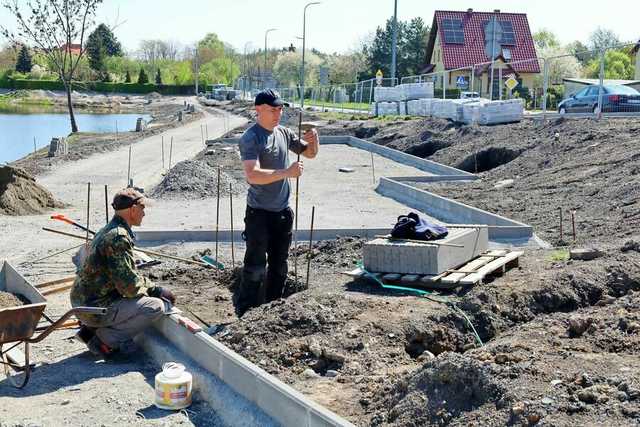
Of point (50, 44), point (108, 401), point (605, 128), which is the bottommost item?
point (108, 401)

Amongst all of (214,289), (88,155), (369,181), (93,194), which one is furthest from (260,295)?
(88,155)

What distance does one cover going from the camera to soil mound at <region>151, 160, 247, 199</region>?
1593 cm

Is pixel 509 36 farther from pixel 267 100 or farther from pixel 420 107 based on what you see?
pixel 267 100

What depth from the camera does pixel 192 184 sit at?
1617cm

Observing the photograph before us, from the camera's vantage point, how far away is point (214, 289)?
8938mm

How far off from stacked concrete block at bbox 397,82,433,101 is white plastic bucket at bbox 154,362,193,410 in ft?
107

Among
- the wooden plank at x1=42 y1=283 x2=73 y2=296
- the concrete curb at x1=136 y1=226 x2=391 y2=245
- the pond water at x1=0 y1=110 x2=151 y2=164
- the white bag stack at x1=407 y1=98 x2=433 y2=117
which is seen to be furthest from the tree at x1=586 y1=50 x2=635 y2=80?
the wooden plank at x1=42 y1=283 x2=73 y2=296

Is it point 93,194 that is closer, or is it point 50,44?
point 93,194

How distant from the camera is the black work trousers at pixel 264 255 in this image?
7.12 meters

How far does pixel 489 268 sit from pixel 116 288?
3.59 metres

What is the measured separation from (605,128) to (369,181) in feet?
17.5

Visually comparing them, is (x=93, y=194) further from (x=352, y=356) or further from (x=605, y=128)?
(x=352, y=356)

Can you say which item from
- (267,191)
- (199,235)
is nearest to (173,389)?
(267,191)

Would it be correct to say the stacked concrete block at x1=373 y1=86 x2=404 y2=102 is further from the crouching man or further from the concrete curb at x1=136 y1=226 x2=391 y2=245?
the crouching man
